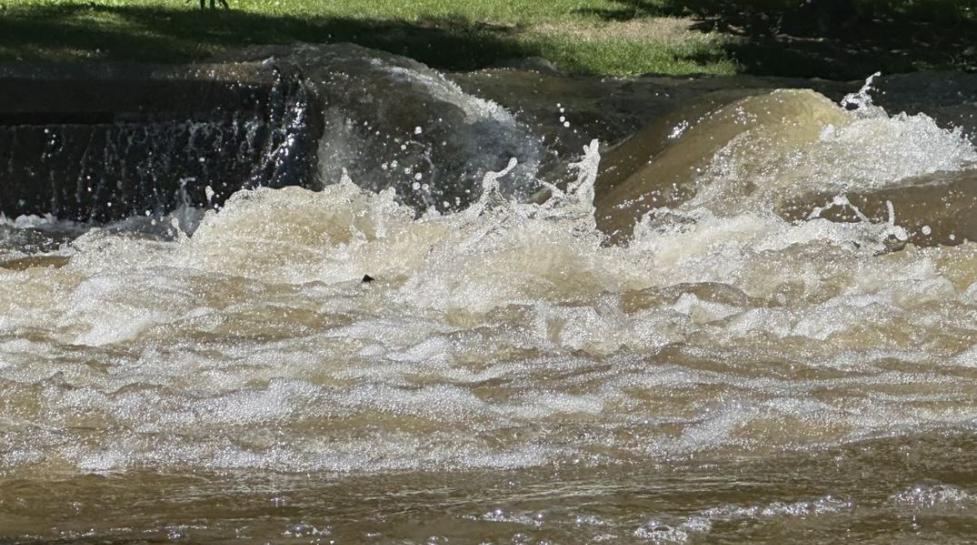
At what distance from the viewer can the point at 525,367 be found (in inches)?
211

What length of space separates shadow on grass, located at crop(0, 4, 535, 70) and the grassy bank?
0.05 ft

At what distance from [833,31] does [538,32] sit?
118 inches

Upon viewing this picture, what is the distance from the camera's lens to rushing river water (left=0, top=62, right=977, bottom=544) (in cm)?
383

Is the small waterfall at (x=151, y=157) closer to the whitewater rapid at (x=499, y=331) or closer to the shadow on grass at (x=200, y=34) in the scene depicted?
the whitewater rapid at (x=499, y=331)

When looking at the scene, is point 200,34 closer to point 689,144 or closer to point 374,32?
point 374,32

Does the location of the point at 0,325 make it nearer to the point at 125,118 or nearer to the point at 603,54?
the point at 125,118

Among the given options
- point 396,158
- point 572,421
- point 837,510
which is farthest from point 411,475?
point 396,158

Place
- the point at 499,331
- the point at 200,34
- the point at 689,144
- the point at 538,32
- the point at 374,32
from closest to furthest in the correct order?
the point at 499,331
the point at 689,144
the point at 200,34
the point at 374,32
the point at 538,32

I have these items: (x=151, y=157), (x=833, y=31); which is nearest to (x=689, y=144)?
(x=151, y=157)

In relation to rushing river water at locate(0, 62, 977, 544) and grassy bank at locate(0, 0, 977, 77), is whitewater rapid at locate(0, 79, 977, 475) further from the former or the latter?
grassy bank at locate(0, 0, 977, 77)

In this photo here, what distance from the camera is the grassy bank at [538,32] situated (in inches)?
498

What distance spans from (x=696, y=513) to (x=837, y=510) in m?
0.33

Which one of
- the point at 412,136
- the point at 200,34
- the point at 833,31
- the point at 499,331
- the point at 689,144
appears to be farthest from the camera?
the point at 833,31

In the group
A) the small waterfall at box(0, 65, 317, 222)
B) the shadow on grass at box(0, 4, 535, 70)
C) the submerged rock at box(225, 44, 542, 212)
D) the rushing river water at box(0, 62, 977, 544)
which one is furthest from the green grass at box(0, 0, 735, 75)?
the rushing river water at box(0, 62, 977, 544)
